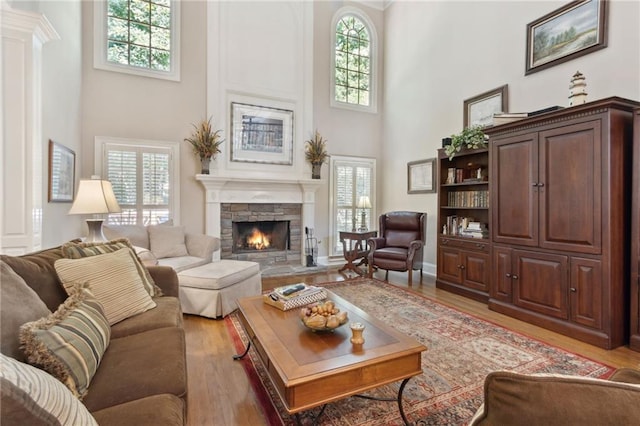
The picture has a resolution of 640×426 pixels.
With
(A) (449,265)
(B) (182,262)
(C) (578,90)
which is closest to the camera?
(C) (578,90)

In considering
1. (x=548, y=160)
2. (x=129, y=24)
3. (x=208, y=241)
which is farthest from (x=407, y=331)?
(x=129, y=24)

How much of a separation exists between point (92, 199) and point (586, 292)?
14.1ft

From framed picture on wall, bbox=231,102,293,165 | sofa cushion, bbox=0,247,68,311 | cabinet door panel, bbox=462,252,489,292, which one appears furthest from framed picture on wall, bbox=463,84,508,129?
sofa cushion, bbox=0,247,68,311

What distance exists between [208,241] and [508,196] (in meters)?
3.62

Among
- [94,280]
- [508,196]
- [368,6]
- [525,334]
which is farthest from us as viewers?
[368,6]

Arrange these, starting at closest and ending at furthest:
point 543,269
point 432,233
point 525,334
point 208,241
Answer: point 525,334
point 543,269
point 208,241
point 432,233

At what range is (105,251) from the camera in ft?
6.58

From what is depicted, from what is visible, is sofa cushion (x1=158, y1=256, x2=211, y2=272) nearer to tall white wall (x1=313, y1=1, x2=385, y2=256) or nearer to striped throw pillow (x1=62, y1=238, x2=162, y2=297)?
striped throw pillow (x1=62, y1=238, x2=162, y2=297)

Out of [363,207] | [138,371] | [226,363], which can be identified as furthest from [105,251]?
[363,207]

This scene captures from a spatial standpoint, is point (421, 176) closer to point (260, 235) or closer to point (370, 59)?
point (370, 59)

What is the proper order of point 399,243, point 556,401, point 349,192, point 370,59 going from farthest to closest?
point 370,59 → point 349,192 → point 399,243 → point 556,401

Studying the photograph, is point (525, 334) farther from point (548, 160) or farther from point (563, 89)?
point (563, 89)

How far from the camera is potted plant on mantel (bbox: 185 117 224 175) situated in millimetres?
4812

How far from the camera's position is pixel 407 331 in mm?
2818
